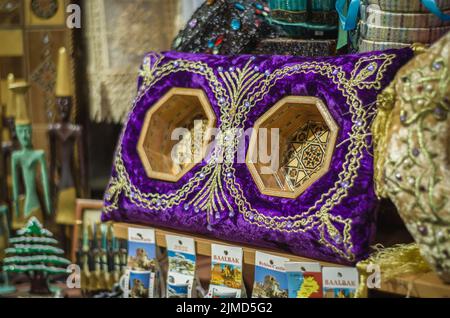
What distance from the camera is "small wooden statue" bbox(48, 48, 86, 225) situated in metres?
2.46

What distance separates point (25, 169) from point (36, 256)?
319 mm

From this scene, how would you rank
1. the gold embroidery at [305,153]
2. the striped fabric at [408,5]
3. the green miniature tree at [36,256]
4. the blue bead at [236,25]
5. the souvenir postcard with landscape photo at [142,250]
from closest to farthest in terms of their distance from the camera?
the striped fabric at [408,5], the gold embroidery at [305,153], the souvenir postcard with landscape photo at [142,250], the blue bead at [236,25], the green miniature tree at [36,256]

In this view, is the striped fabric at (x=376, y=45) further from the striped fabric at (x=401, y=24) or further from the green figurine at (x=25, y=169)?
the green figurine at (x=25, y=169)

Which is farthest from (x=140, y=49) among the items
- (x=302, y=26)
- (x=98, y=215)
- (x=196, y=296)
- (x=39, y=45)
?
(x=196, y=296)

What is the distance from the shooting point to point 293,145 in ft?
5.56

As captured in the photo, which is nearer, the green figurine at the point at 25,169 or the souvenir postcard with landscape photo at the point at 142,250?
the souvenir postcard with landscape photo at the point at 142,250

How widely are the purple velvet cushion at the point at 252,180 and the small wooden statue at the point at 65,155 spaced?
2.05 feet

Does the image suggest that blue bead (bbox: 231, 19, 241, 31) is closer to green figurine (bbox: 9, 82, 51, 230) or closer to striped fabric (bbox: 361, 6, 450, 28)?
striped fabric (bbox: 361, 6, 450, 28)

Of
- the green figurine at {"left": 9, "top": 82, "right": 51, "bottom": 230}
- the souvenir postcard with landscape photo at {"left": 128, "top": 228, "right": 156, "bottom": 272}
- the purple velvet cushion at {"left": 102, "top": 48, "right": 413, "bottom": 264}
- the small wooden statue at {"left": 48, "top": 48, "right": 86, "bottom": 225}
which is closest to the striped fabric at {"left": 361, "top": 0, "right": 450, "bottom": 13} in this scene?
the purple velvet cushion at {"left": 102, "top": 48, "right": 413, "bottom": 264}

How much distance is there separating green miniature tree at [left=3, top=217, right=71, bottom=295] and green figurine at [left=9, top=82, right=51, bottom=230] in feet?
0.15

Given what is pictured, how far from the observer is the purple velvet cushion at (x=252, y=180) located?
58.2 inches

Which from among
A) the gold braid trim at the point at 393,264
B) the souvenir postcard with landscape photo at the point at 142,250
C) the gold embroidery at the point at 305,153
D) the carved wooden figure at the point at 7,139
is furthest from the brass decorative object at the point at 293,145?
the carved wooden figure at the point at 7,139

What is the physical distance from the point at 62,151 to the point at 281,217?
119 cm

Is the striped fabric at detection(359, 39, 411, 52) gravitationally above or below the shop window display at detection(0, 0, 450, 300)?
above
